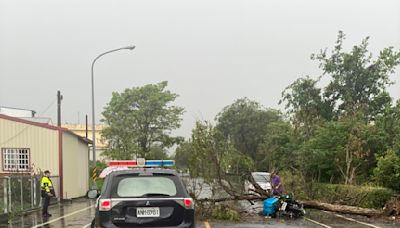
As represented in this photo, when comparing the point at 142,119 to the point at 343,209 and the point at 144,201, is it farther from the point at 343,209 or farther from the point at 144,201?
the point at 144,201

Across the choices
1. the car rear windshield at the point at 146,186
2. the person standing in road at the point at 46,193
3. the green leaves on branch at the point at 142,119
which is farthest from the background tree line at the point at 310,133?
the car rear windshield at the point at 146,186

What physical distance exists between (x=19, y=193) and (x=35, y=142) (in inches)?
320

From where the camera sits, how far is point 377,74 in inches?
1299

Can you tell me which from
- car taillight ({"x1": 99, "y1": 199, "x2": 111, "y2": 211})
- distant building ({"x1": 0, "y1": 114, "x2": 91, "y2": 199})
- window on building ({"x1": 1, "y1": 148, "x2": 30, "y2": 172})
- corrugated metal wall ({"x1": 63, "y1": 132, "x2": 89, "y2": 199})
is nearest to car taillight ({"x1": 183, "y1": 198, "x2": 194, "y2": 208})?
car taillight ({"x1": 99, "y1": 199, "x2": 111, "y2": 211})

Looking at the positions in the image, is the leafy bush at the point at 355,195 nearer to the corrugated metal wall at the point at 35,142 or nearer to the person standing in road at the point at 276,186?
the person standing in road at the point at 276,186

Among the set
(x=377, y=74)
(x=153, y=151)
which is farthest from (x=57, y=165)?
(x=153, y=151)

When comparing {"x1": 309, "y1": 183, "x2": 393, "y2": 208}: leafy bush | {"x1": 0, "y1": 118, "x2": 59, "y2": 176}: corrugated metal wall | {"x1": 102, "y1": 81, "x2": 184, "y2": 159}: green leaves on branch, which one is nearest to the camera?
{"x1": 309, "y1": 183, "x2": 393, "y2": 208}: leafy bush

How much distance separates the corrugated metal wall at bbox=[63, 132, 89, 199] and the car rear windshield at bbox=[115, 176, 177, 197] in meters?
20.6

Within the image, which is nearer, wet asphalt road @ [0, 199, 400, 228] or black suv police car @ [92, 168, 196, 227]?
black suv police car @ [92, 168, 196, 227]

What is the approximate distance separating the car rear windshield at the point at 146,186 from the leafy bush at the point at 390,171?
11289 mm

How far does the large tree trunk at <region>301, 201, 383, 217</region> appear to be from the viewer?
17.0 metres

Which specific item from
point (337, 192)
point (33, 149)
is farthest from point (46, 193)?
point (337, 192)

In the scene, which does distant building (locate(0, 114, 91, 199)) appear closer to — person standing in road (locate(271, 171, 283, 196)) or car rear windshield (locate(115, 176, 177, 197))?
person standing in road (locate(271, 171, 283, 196))

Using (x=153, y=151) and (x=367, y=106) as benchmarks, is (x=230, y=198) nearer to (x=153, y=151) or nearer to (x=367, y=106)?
(x=367, y=106)
